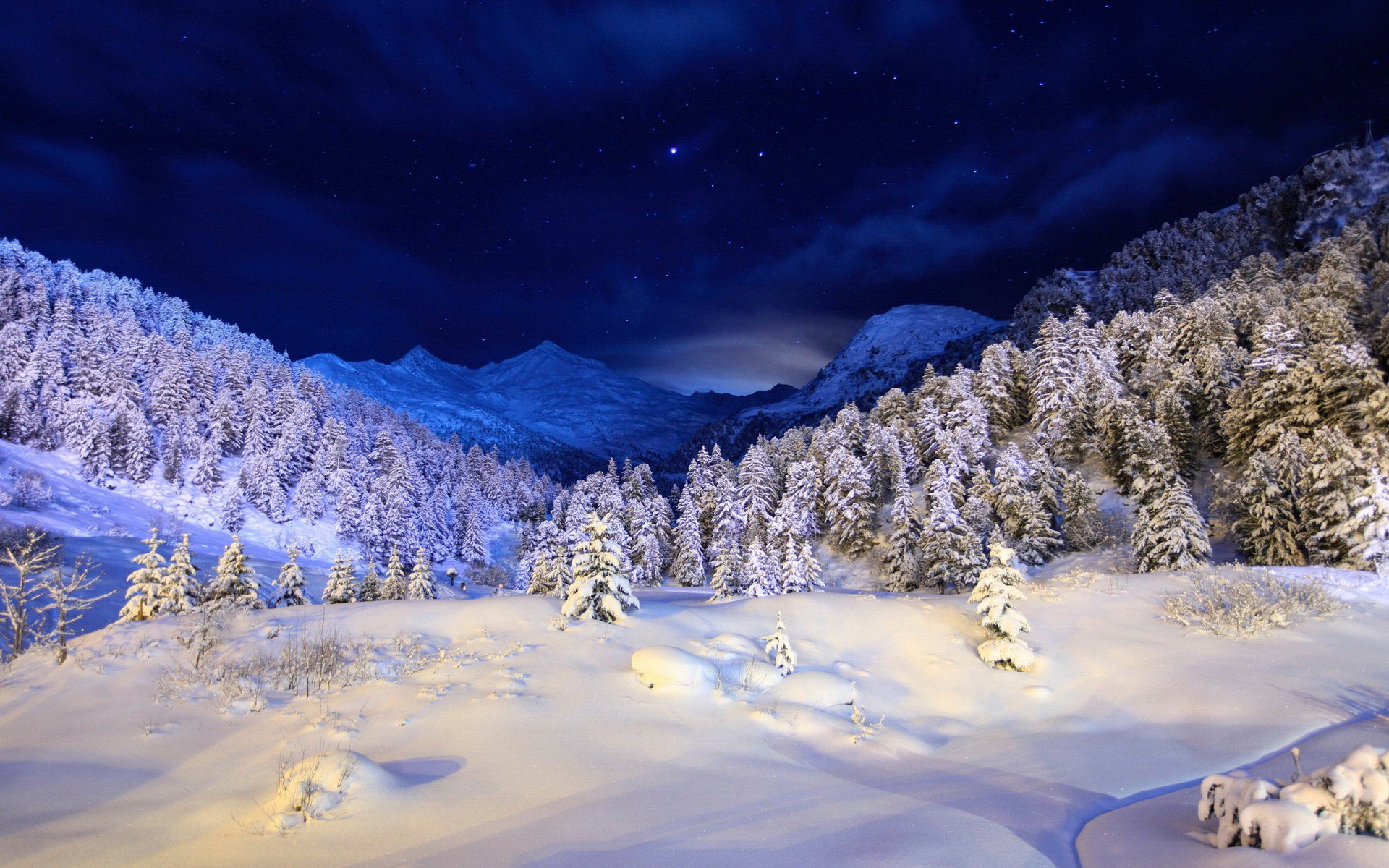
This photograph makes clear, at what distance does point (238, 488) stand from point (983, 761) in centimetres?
7948

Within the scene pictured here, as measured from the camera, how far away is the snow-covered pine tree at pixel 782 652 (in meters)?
10.3

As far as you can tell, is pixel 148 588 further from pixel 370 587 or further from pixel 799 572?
pixel 799 572

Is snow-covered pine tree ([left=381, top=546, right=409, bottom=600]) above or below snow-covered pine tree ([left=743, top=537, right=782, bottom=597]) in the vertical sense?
below

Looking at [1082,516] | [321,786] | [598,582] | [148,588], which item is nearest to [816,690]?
[598,582]

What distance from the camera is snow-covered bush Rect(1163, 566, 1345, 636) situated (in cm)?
1234

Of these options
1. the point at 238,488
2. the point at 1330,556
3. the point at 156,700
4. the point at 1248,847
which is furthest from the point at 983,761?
the point at 238,488

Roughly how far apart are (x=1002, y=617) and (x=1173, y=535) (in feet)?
65.7

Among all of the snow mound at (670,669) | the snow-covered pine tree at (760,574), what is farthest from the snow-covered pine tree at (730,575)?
the snow mound at (670,669)

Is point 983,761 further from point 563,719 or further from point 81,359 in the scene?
point 81,359

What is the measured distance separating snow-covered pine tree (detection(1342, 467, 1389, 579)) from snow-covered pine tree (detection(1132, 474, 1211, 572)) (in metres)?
5.51

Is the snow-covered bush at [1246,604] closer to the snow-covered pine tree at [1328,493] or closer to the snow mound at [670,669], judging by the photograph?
the snow mound at [670,669]

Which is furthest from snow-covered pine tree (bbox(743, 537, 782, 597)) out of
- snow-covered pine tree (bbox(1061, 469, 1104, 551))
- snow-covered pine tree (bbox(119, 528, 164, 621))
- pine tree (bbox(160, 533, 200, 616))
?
snow-covered pine tree (bbox(119, 528, 164, 621))

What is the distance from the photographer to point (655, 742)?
729 cm

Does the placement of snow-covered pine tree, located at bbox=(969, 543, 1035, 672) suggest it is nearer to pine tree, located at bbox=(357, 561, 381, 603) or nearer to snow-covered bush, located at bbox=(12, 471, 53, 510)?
pine tree, located at bbox=(357, 561, 381, 603)
